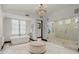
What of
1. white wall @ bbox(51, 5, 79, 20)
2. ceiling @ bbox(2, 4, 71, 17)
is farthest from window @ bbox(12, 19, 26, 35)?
white wall @ bbox(51, 5, 79, 20)

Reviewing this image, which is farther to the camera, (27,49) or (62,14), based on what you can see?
(62,14)

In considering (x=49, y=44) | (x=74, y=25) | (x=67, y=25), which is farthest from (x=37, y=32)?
(x=74, y=25)

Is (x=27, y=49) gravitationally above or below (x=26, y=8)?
below

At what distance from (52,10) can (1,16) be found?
97cm

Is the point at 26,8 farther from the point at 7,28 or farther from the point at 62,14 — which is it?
the point at 62,14

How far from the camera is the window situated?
4.42ft

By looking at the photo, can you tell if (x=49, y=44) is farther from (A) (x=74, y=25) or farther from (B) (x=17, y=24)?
(B) (x=17, y=24)

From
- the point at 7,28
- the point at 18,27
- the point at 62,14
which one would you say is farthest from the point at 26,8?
the point at 62,14

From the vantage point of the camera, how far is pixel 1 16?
3.96 feet

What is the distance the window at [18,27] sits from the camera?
1.35 meters

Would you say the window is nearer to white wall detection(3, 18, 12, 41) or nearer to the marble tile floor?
white wall detection(3, 18, 12, 41)

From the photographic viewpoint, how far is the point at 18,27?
1382 mm

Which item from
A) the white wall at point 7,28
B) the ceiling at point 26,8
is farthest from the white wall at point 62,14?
the white wall at point 7,28

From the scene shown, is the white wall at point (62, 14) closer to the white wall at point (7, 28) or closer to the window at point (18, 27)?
the window at point (18, 27)
